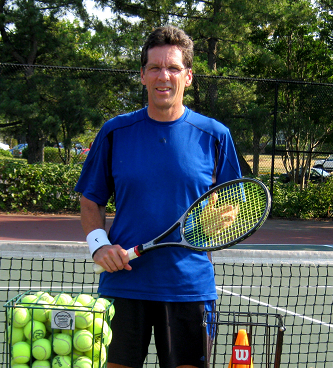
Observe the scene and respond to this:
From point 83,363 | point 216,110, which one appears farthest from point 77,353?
point 216,110

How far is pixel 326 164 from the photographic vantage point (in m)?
13.1

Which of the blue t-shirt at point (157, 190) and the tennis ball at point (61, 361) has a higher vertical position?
the blue t-shirt at point (157, 190)

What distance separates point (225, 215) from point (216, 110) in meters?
10.7

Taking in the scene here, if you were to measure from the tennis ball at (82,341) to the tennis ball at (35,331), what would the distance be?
0.10 metres

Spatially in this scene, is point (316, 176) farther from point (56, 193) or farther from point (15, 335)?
point (15, 335)

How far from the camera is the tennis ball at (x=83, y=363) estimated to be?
153 centimetres

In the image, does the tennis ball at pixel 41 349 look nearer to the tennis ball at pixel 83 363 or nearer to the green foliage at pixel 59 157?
the tennis ball at pixel 83 363

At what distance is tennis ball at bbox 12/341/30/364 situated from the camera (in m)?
1.53

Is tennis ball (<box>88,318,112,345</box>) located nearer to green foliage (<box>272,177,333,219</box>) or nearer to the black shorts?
the black shorts

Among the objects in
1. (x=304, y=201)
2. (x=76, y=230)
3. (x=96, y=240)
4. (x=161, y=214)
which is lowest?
(x=76, y=230)

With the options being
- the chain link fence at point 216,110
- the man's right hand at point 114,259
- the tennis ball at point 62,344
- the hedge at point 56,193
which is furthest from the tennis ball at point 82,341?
the hedge at point 56,193

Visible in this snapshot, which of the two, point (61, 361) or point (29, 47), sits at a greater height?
point (29, 47)

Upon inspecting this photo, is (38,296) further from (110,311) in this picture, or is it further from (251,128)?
(251,128)

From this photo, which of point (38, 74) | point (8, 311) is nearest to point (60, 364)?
point (8, 311)
